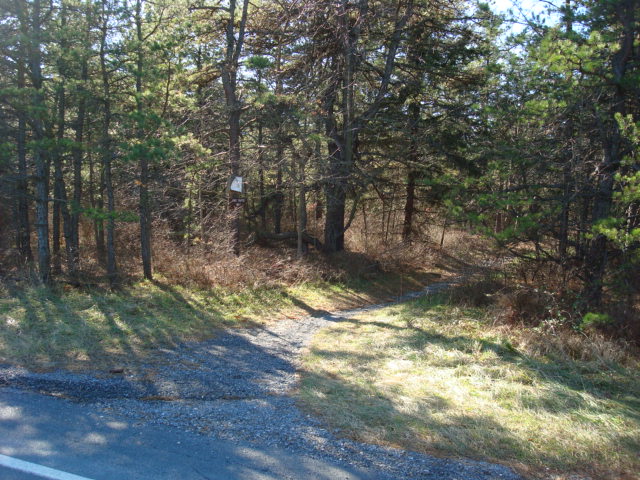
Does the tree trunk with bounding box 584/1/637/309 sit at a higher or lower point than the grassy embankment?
higher

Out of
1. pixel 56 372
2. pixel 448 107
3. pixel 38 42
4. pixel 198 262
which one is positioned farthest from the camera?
pixel 448 107

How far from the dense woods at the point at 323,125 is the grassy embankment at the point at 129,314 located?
1.83 metres

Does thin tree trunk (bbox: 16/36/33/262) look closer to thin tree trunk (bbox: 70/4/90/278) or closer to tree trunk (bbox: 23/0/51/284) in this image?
tree trunk (bbox: 23/0/51/284)

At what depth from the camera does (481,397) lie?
641 centimetres

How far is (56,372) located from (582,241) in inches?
392

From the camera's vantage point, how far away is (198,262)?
13.7m

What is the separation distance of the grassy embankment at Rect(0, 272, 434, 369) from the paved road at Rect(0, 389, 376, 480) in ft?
6.96

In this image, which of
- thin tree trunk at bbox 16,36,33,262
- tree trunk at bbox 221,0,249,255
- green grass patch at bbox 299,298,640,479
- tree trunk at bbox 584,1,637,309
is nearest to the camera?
green grass patch at bbox 299,298,640,479

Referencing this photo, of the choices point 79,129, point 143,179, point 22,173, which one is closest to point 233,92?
point 143,179

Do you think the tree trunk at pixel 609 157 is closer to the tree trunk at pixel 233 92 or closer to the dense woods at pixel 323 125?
the dense woods at pixel 323 125

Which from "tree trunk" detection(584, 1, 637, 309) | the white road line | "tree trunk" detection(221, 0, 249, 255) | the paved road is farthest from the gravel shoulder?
"tree trunk" detection(221, 0, 249, 255)

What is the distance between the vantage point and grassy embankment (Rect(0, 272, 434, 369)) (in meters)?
7.36

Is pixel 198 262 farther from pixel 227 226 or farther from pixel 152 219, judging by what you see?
pixel 152 219

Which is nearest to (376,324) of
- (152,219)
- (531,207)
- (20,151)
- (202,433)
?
(531,207)
